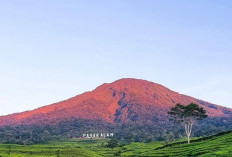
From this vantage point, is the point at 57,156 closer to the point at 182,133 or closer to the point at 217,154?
the point at 217,154

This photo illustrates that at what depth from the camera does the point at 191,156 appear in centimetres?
5628

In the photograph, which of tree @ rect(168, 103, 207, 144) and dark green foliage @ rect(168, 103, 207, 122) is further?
dark green foliage @ rect(168, 103, 207, 122)

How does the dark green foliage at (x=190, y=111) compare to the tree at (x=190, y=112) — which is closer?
the tree at (x=190, y=112)

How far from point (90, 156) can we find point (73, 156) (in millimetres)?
5738

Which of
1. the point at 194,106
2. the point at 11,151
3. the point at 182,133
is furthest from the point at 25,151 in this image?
the point at 182,133

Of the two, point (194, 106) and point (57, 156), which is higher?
point (194, 106)

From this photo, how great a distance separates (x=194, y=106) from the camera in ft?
318

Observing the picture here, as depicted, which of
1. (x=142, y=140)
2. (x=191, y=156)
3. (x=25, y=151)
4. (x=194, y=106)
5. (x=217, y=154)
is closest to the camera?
(x=217, y=154)

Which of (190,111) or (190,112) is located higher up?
(190,111)

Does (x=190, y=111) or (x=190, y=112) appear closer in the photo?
(x=190, y=111)

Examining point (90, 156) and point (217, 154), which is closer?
point (217, 154)

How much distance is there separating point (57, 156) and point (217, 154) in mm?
68726

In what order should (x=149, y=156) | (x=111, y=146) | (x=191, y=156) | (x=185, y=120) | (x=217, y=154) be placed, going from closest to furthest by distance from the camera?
(x=217, y=154)
(x=191, y=156)
(x=149, y=156)
(x=185, y=120)
(x=111, y=146)

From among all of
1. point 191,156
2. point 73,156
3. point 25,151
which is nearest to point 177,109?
point 73,156
